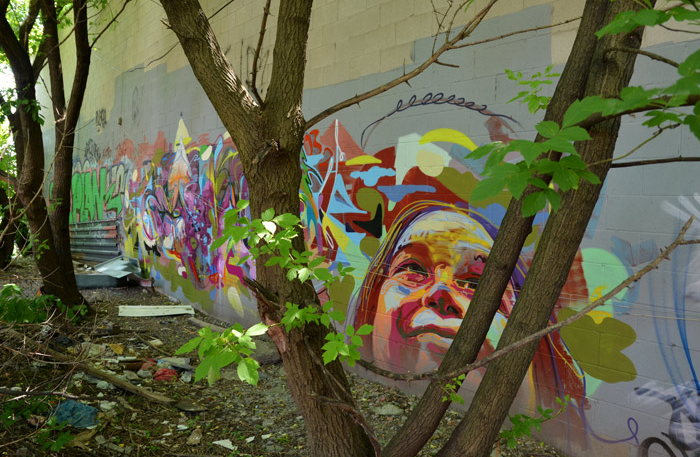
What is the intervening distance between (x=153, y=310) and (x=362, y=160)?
406 cm

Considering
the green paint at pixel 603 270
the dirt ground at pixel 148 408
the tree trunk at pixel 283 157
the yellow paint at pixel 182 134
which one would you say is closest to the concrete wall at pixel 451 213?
the green paint at pixel 603 270

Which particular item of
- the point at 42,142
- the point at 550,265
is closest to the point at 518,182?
the point at 550,265

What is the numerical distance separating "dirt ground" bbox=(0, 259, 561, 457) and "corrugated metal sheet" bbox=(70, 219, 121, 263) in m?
5.60

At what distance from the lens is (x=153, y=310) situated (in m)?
7.20

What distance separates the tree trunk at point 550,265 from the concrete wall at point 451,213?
1601 mm

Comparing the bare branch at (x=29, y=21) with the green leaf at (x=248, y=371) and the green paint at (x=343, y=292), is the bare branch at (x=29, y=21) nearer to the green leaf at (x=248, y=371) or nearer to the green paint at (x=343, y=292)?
the green paint at (x=343, y=292)

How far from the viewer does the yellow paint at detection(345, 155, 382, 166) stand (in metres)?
4.63

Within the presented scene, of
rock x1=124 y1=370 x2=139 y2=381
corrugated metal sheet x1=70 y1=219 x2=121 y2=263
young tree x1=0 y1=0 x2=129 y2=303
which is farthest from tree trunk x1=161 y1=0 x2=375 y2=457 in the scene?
corrugated metal sheet x1=70 y1=219 x2=121 y2=263

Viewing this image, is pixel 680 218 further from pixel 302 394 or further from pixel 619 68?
pixel 302 394

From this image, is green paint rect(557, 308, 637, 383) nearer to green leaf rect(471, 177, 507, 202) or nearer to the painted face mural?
the painted face mural

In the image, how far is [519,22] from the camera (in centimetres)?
358

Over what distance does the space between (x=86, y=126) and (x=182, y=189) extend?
5515 mm

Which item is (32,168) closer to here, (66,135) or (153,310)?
(66,135)

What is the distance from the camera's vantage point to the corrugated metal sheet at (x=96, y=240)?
1057 cm
